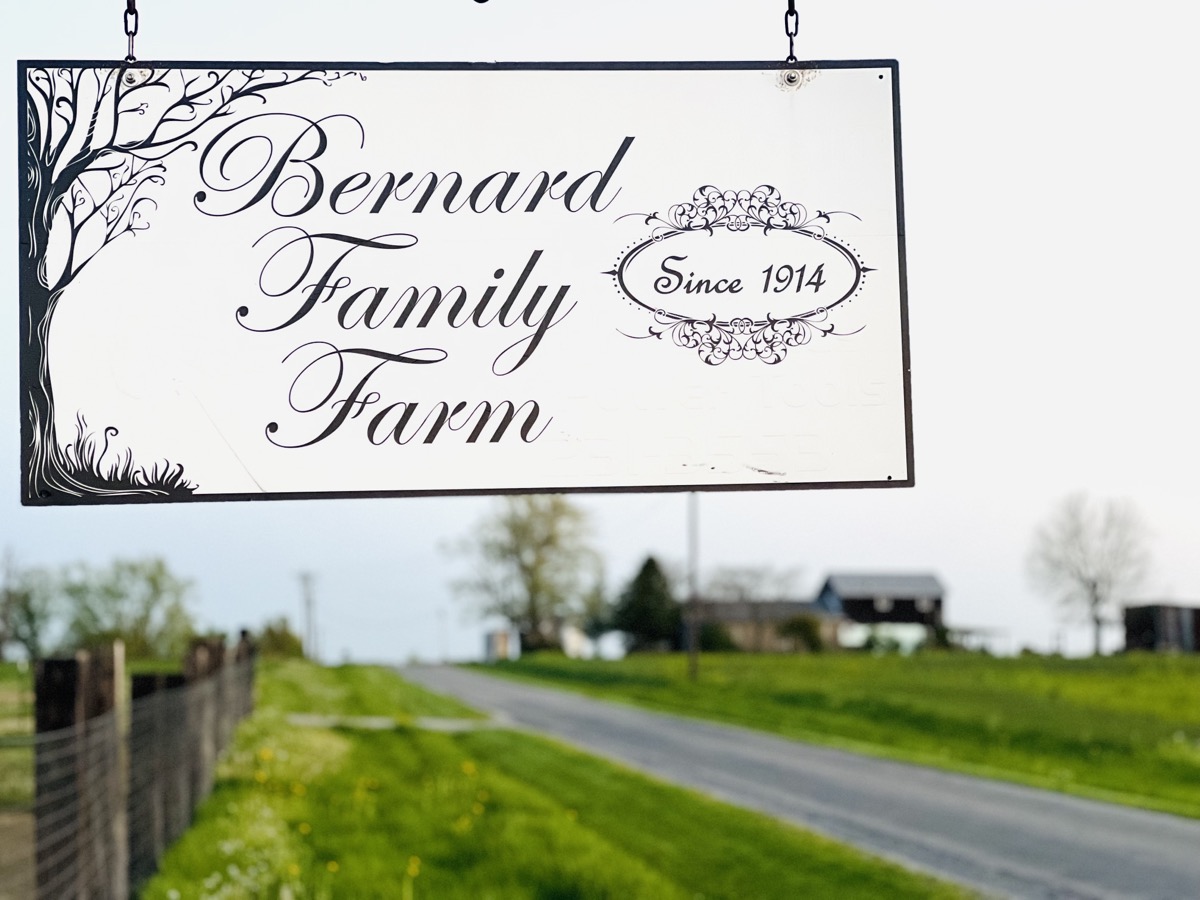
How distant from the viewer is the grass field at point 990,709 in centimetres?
1872

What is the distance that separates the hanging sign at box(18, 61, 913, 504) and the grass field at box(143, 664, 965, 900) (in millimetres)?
6011

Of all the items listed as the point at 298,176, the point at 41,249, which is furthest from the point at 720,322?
the point at 41,249

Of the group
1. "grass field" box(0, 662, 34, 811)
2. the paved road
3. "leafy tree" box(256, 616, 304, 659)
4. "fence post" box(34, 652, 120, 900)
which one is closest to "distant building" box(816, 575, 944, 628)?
"leafy tree" box(256, 616, 304, 659)

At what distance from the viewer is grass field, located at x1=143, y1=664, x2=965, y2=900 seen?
8.79 m

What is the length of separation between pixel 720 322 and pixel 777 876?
8.94 m

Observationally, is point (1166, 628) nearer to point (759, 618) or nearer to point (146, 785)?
point (759, 618)

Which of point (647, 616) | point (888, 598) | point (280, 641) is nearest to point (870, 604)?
point (888, 598)

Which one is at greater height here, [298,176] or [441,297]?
[298,176]

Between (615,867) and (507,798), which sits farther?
(507,798)

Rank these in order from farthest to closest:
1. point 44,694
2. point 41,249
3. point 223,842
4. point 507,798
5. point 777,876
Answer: point 507,798
point 777,876
point 223,842
point 44,694
point 41,249

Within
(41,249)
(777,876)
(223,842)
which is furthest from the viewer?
(777,876)

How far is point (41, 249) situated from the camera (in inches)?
107

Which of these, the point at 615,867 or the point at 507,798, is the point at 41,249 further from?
the point at 507,798

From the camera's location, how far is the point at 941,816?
14641 mm
